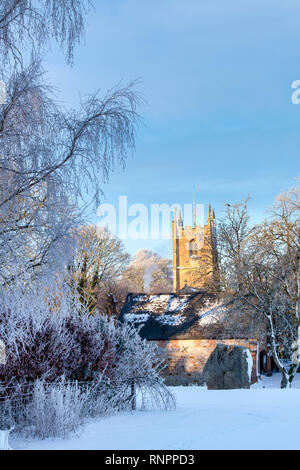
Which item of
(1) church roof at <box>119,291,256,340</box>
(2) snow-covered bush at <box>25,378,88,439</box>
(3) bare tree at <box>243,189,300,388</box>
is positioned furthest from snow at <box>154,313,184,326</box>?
(2) snow-covered bush at <box>25,378,88,439</box>

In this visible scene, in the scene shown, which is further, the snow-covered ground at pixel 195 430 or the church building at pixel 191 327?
the church building at pixel 191 327

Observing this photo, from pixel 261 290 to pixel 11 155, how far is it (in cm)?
1816

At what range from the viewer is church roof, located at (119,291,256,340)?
28.4 metres

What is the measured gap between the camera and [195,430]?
691 centimetres

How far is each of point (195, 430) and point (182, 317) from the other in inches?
951

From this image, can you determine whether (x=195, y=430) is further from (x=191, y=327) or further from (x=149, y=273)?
(x=149, y=273)

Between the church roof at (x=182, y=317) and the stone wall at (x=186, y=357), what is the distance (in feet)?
1.18

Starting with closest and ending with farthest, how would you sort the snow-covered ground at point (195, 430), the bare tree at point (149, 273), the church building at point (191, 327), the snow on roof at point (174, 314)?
1. the snow-covered ground at point (195, 430)
2. the church building at point (191, 327)
3. the snow on roof at point (174, 314)
4. the bare tree at point (149, 273)

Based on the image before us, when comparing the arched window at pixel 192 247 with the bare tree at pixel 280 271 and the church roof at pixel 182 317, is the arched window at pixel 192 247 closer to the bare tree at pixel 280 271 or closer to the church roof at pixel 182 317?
the church roof at pixel 182 317

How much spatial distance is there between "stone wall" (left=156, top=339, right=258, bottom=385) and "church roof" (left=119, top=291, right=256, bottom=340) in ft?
1.18

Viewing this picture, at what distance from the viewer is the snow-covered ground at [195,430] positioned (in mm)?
6148

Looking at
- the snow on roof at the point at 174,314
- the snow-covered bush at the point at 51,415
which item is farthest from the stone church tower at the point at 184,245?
the snow-covered bush at the point at 51,415

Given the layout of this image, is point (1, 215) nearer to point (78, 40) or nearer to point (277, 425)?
point (78, 40)
